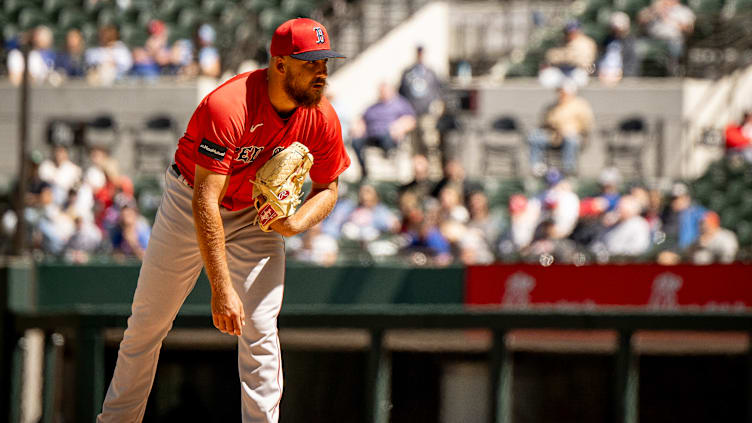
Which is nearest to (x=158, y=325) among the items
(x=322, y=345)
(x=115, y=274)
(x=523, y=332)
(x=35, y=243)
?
(x=322, y=345)

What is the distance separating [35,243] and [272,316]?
5.44 m

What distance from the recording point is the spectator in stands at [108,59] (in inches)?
466

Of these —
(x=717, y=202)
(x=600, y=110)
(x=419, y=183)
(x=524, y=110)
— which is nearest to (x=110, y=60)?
(x=419, y=183)

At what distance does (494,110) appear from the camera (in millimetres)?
12211

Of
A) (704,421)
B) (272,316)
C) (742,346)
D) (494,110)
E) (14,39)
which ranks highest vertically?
(14,39)

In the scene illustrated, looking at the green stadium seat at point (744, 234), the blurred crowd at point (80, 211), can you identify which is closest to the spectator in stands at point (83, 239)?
the blurred crowd at point (80, 211)

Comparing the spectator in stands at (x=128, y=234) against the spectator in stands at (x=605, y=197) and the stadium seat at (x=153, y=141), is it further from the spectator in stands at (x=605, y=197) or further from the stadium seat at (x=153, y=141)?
the spectator in stands at (x=605, y=197)

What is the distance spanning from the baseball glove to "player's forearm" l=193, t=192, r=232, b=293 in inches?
7.2

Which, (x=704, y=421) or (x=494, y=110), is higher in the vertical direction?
(x=494, y=110)

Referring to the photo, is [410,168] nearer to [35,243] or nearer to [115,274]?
[35,243]

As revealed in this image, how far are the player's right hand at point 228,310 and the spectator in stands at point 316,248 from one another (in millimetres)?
5029

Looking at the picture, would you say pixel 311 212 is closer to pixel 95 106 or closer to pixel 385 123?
pixel 385 123

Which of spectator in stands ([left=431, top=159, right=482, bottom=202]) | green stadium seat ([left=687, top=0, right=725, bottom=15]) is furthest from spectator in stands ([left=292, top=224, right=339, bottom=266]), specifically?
green stadium seat ([left=687, top=0, right=725, bottom=15])

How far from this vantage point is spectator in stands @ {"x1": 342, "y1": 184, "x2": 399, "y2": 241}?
Answer: 31.3ft
